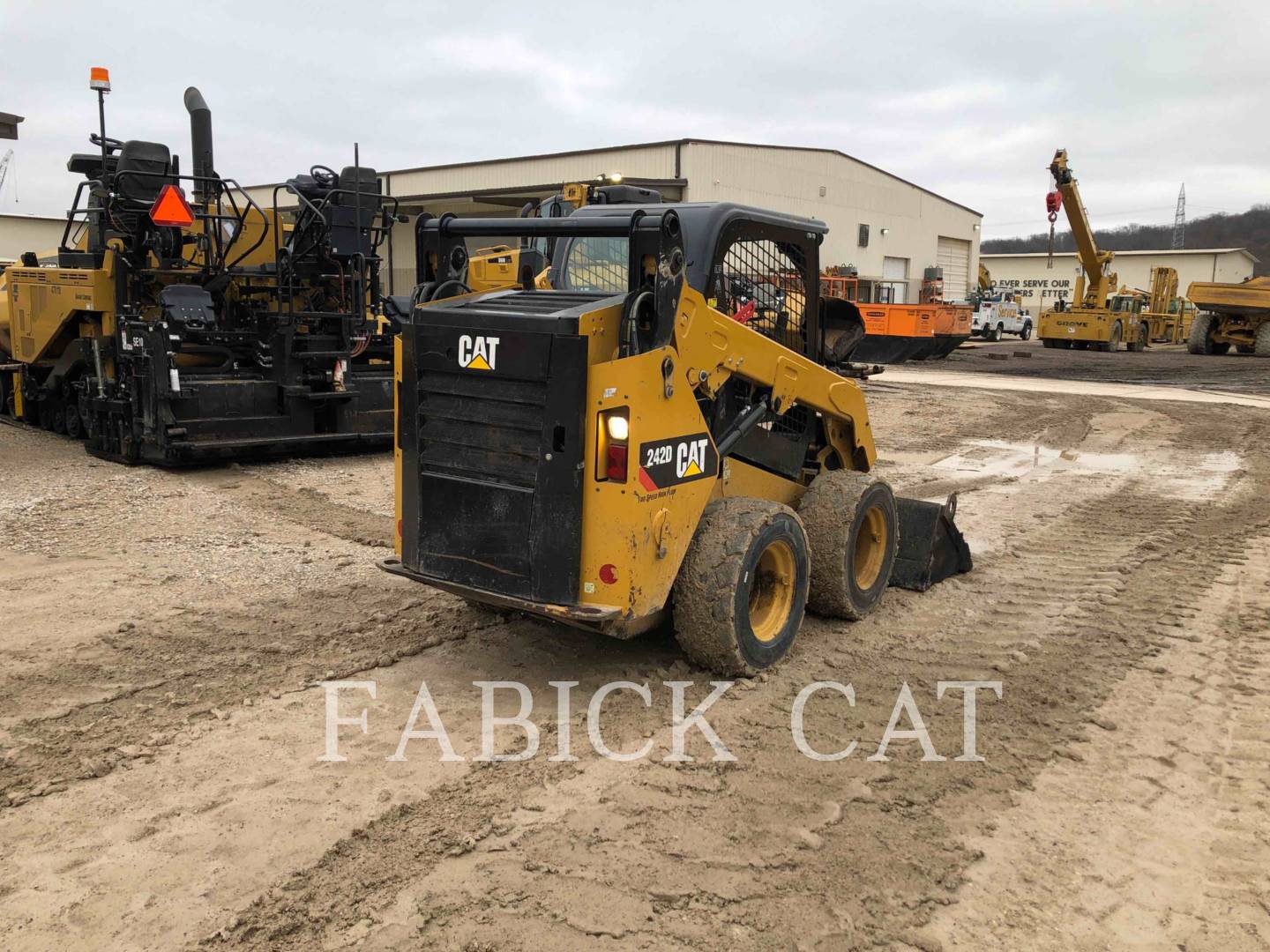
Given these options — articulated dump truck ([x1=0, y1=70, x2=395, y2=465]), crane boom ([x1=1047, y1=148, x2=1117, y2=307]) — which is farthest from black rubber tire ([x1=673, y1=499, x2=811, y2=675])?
crane boom ([x1=1047, y1=148, x2=1117, y2=307])

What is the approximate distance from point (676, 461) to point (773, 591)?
1013 millimetres

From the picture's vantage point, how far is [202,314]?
33.2 ft

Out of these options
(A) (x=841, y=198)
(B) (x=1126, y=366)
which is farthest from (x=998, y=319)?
(B) (x=1126, y=366)

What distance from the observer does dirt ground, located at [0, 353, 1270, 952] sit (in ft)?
9.65

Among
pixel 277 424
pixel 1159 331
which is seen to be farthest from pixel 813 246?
pixel 1159 331

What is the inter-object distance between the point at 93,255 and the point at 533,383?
8.01m

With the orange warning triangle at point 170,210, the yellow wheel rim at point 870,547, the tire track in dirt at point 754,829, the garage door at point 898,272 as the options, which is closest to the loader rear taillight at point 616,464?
the tire track in dirt at point 754,829

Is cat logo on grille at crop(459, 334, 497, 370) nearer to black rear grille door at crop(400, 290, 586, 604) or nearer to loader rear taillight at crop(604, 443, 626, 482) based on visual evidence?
black rear grille door at crop(400, 290, 586, 604)

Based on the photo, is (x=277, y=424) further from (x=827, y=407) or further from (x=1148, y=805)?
(x=1148, y=805)

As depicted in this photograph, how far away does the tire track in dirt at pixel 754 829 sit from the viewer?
2891mm

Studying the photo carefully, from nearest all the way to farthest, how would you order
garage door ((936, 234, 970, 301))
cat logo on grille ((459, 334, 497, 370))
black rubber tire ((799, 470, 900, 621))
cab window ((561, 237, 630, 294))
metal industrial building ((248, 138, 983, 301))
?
cat logo on grille ((459, 334, 497, 370))
cab window ((561, 237, 630, 294))
black rubber tire ((799, 470, 900, 621))
metal industrial building ((248, 138, 983, 301))
garage door ((936, 234, 970, 301))

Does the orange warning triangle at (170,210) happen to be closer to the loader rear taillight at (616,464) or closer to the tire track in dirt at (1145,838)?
the loader rear taillight at (616,464)

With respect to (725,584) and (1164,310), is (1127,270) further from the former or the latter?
(725,584)

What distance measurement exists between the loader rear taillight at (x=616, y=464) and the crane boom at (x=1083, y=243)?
2935 centimetres
